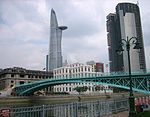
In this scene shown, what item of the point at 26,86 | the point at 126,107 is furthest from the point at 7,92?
the point at 126,107

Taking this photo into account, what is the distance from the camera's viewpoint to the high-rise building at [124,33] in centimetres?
6162

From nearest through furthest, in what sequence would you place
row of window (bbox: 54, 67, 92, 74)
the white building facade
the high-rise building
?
the high-rise building, the white building facade, row of window (bbox: 54, 67, 92, 74)

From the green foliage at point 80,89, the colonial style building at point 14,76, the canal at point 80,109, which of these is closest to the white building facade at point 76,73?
the green foliage at point 80,89

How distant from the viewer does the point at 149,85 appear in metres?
50.4

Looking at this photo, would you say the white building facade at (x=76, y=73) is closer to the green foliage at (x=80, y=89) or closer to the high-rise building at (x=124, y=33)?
the green foliage at (x=80, y=89)

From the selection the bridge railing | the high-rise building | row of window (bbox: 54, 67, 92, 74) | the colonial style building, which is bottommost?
the bridge railing

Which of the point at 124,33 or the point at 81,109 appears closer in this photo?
the point at 81,109

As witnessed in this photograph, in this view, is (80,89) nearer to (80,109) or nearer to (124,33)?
(124,33)

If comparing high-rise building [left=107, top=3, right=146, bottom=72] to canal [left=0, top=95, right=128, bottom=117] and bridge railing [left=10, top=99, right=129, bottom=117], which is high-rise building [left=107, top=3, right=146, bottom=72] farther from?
canal [left=0, top=95, right=128, bottom=117]

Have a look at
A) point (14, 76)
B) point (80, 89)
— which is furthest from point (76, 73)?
point (14, 76)

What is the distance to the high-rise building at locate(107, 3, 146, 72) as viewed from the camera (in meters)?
61.6

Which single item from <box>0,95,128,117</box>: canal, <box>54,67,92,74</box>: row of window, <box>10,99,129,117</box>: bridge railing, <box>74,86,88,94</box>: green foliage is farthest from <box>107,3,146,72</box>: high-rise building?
<box>0,95,128,117</box>: canal

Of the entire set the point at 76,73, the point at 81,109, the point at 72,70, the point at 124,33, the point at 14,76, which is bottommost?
the point at 81,109

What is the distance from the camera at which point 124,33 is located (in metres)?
72.2
